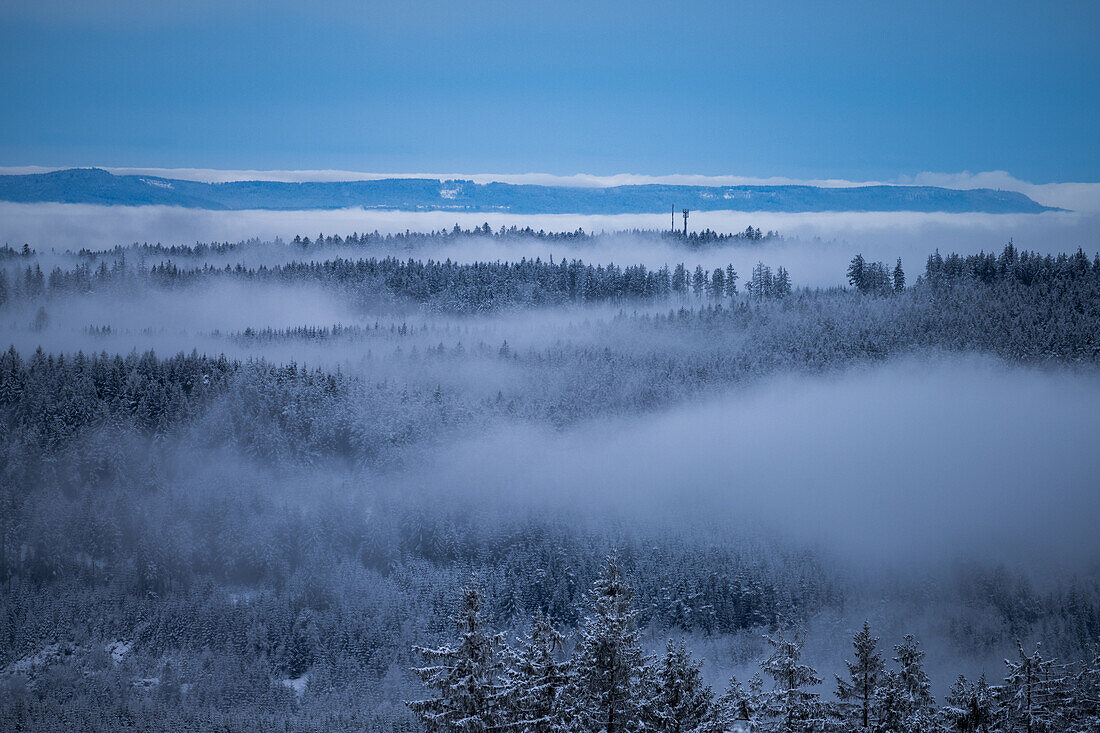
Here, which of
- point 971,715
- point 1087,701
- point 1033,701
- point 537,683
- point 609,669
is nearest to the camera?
point 609,669

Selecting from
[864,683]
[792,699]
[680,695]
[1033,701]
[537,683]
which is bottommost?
[1033,701]

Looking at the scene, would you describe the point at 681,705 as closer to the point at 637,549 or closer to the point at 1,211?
the point at 1,211

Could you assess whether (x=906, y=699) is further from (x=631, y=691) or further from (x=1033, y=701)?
(x=631, y=691)

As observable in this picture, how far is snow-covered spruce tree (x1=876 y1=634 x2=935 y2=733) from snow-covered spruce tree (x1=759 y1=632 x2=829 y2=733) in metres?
2.93

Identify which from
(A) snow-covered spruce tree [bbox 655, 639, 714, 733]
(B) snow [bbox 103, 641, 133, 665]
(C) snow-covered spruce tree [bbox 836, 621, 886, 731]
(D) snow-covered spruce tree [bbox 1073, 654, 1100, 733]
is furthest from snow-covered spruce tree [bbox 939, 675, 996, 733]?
(B) snow [bbox 103, 641, 133, 665]

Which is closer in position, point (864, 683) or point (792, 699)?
point (792, 699)

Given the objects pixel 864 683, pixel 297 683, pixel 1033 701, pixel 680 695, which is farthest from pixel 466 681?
pixel 297 683

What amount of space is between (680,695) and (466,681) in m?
10.0

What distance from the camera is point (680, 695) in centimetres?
3328

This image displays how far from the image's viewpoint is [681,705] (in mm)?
33281

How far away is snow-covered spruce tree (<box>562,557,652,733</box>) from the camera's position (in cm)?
2877

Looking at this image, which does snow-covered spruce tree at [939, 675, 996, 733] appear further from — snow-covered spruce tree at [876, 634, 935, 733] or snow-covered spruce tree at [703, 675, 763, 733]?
snow-covered spruce tree at [703, 675, 763, 733]

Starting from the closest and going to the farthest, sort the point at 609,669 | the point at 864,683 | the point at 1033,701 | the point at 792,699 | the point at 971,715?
the point at 609,669, the point at 792,699, the point at 864,683, the point at 971,715, the point at 1033,701

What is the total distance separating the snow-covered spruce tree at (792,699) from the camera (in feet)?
105
